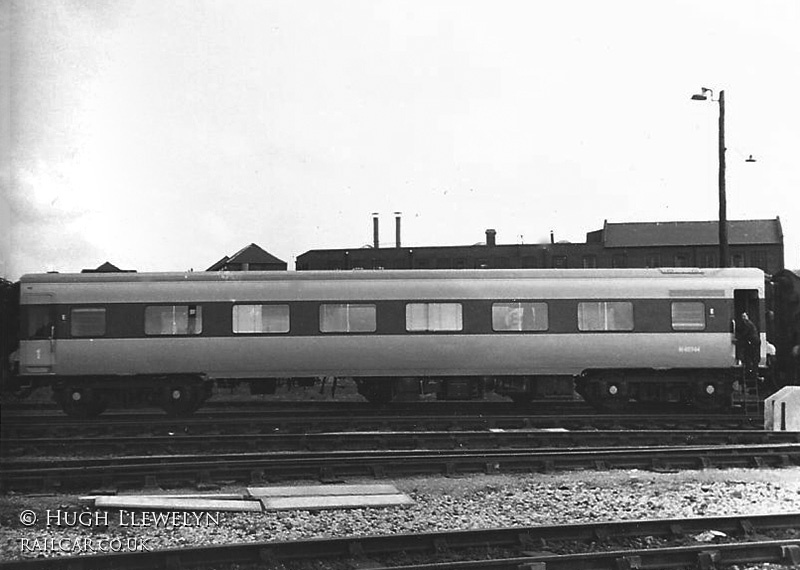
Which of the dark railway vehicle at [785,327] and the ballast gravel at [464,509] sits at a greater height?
the dark railway vehicle at [785,327]

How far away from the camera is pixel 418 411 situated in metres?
19.0

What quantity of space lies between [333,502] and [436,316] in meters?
8.80

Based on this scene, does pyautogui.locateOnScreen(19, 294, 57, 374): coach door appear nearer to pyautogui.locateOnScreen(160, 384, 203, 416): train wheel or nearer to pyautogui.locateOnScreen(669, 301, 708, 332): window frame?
pyautogui.locateOnScreen(160, 384, 203, 416): train wheel

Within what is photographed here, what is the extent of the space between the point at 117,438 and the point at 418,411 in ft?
22.4

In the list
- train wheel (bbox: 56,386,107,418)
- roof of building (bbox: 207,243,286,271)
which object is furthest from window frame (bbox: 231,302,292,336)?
roof of building (bbox: 207,243,286,271)

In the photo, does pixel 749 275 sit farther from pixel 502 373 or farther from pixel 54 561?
pixel 54 561

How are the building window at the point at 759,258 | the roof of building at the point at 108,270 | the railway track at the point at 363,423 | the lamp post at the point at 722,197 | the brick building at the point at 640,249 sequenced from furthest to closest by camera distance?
the building window at the point at 759,258 < the brick building at the point at 640,249 < the lamp post at the point at 722,197 < the roof of building at the point at 108,270 < the railway track at the point at 363,423

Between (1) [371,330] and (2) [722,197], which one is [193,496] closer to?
(1) [371,330]

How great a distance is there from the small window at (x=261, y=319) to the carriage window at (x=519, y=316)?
15.1 feet

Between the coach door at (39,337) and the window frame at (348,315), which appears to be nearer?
the coach door at (39,337)

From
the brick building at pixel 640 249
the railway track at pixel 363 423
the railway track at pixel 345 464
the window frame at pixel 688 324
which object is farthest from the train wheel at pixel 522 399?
the brick building at pixel 640 249

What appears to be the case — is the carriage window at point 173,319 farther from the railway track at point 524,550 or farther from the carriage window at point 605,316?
the railway track at point 524,550

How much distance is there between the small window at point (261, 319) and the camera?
60.8ft

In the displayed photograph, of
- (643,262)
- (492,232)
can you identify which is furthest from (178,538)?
(643,262)
